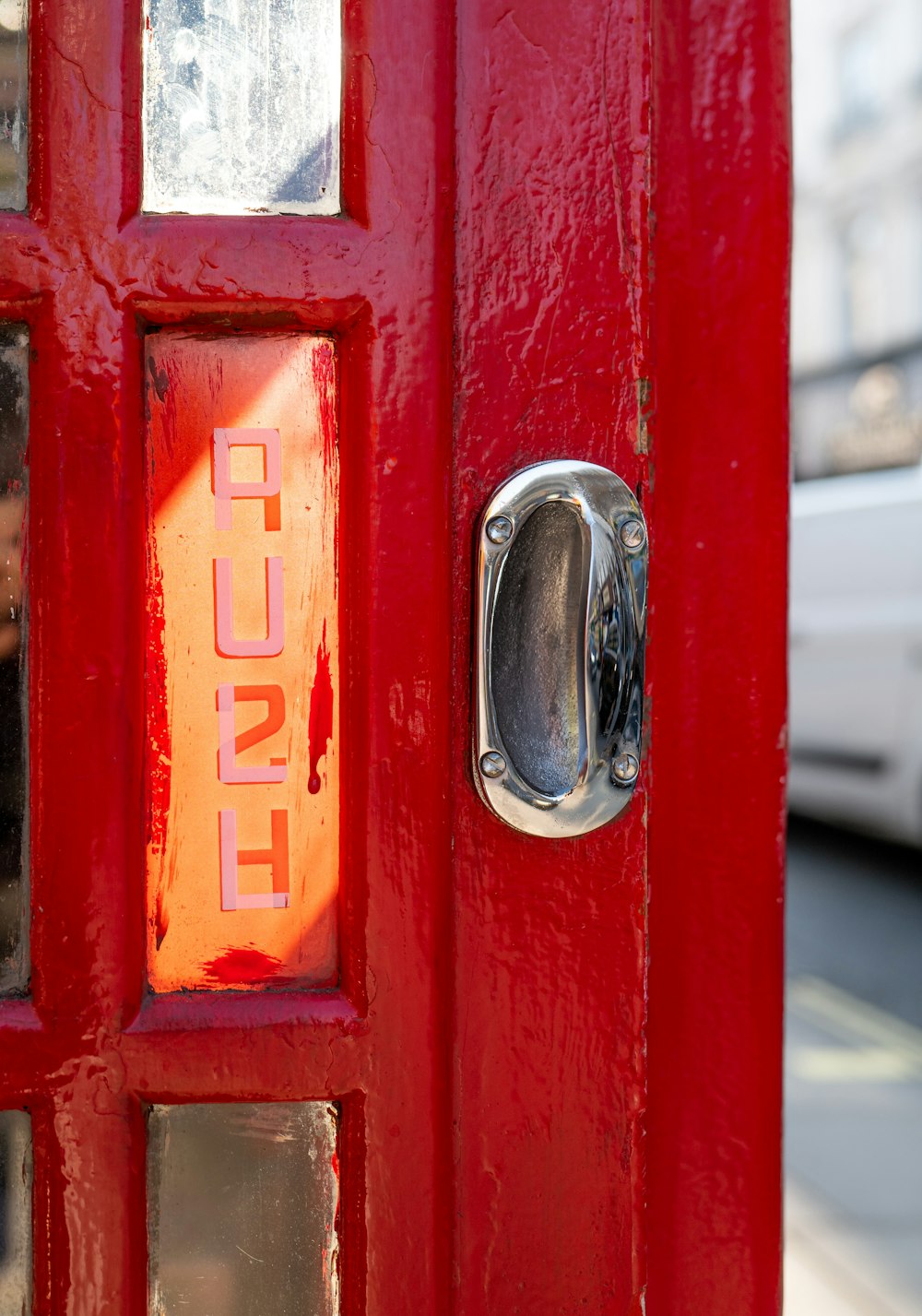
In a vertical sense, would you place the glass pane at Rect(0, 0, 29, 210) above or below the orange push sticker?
above

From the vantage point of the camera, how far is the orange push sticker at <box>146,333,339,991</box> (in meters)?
0.70

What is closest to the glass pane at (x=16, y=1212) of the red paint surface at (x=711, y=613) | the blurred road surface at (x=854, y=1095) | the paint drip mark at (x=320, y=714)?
the paint drip mark at (x=320, y=714)

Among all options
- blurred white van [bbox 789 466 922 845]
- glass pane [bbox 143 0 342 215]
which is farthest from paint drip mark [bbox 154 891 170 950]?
blurred white van [bbox 789 466 922 845]

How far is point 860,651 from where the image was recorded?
5012 mm

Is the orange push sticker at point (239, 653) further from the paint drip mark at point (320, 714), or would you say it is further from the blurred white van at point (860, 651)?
the blurred white van at point (860, 651)

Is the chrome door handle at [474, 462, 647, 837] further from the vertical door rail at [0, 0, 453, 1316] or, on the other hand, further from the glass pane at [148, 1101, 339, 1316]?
the glass pane at [148, 1101, 339, 1316]

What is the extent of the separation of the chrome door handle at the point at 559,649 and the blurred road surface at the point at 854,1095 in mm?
1905

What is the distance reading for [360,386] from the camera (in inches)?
27.7

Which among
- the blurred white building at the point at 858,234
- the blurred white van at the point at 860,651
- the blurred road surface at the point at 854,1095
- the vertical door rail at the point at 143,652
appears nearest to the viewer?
the vertical door rail at the point at 143,652

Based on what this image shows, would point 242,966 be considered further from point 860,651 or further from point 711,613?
point 860,651

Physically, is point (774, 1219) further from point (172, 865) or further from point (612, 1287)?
point (172, 865)

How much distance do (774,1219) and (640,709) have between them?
1.08ft

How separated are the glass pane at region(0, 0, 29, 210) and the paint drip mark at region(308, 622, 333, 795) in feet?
0.99

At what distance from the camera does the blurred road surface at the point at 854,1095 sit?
233 cm
